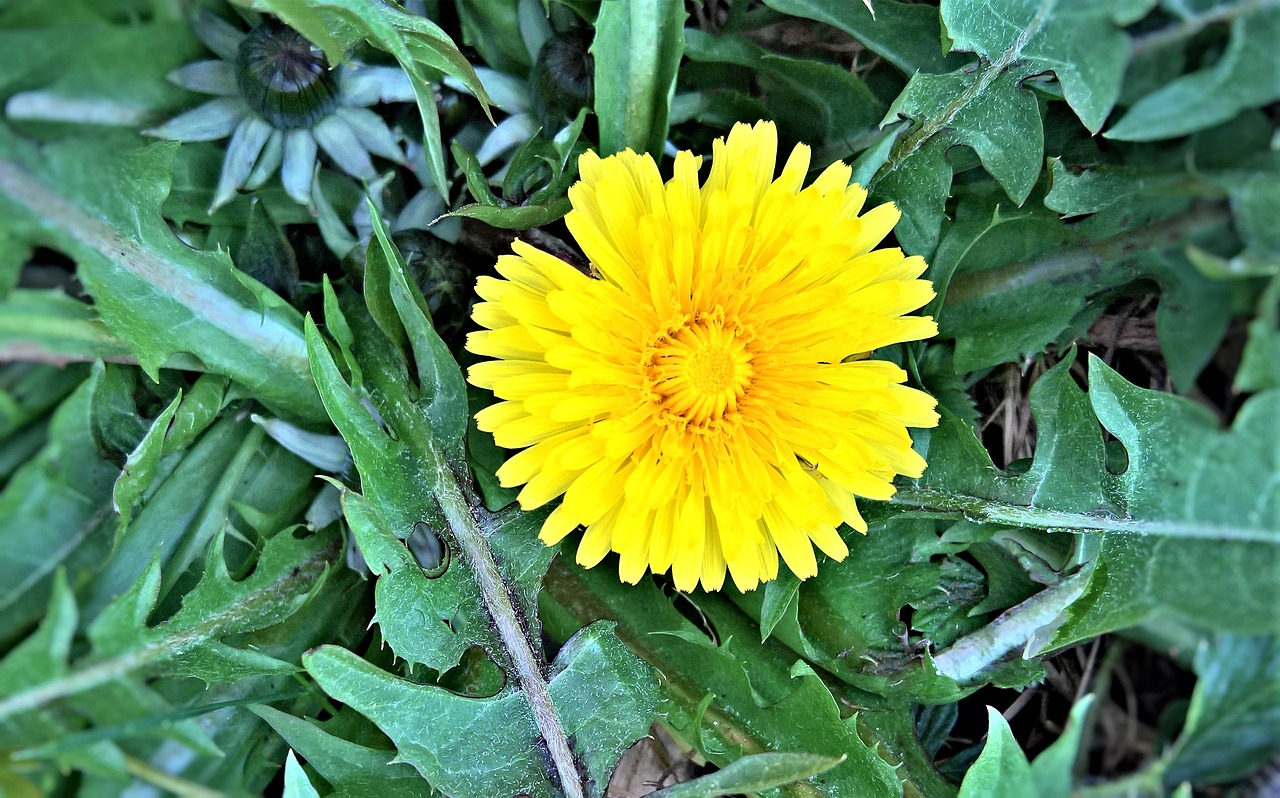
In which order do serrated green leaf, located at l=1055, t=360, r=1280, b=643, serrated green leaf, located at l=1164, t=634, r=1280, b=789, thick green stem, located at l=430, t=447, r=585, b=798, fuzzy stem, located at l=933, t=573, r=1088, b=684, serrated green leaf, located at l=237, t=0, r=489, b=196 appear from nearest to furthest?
serrated green leaf, located at l=1164, t=634, r=1280, b=789 → serrated green leaf, located at l=1055, t=360, r=1280, b=643 → serrated green leaf, located at l=237, t=0, r=489, b=196 → thick green stem, located at l=430, t=447, r=585, b=798 → fuzzy stem, located at l=933, t=573, r=1088, b=684

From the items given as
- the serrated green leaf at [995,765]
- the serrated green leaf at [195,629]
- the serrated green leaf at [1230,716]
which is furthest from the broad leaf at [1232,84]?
the serrated green leaf at [195,629]

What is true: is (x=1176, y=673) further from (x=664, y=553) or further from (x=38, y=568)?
(x=38, y=568)

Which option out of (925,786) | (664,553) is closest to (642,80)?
(664,553)

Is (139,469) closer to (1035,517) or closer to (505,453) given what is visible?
(505,453)

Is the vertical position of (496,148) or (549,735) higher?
(496,148)

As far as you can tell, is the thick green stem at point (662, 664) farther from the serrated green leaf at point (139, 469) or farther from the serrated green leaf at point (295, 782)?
the serrated green leaf at point (139, 469)

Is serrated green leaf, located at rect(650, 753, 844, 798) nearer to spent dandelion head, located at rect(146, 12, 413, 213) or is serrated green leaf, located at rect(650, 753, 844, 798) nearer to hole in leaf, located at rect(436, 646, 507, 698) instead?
hole in leaf, located at rect(436, 646, 507, 698)

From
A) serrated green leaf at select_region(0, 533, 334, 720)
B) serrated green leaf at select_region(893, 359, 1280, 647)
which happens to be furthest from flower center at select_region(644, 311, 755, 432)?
serrated green leaf at select_region(0, 533, 334, 720)
